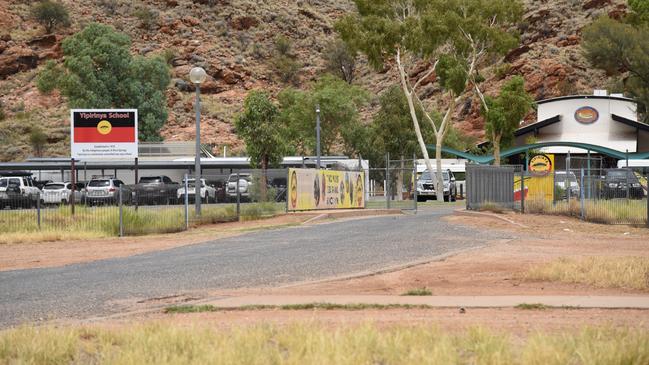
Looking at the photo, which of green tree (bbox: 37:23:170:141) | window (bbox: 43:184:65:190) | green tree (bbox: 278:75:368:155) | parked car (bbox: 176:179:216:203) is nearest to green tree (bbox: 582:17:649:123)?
green tree (bbox: 278:75:368:155)

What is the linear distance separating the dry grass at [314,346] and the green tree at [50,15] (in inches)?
4246

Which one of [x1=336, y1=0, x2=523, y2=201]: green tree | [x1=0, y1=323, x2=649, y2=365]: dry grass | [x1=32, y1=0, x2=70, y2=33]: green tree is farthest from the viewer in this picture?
[x1=32, y1=0, x2=70, y2=33]: green tree

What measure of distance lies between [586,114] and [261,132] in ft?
105

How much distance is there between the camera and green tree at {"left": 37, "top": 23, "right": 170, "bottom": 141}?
83312 millimetres

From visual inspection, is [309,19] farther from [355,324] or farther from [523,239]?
[355,324]

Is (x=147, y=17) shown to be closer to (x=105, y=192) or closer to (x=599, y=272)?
(x=105, y=192)

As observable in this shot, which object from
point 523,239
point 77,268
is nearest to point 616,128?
point 523,239

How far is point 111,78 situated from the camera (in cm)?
8475

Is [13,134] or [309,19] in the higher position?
[309,19]

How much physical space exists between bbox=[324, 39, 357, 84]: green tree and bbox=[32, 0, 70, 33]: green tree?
30.6 m

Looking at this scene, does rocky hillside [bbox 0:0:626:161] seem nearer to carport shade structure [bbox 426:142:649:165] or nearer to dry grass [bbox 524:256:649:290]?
carport shade structure [bbox 426:142:649:165]

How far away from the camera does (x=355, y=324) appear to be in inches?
480

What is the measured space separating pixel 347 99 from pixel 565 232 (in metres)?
55.9

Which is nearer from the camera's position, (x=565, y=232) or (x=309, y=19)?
(x=565, y=232)
